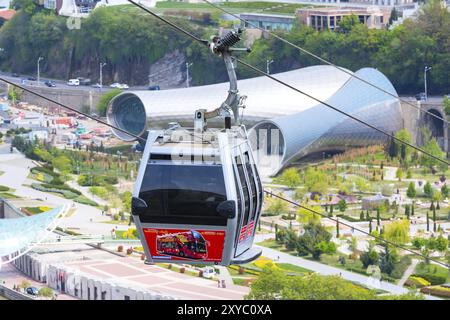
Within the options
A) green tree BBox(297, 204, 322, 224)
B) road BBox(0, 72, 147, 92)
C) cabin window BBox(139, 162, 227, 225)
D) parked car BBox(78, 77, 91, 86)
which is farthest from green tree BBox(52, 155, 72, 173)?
cabin window BBox(139, 162, 227, 225)

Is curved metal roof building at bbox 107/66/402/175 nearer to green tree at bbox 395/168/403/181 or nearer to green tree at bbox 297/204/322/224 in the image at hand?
green tree at bbox 395/168/403/181

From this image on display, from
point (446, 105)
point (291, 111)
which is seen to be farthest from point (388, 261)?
point (446, 105)

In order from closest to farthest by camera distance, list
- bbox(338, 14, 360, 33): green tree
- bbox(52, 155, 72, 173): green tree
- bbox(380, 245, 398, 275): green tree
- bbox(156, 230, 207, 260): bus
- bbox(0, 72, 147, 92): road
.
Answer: bbox(156, 230, 207, 260): bus, bbox(380, 245, 398, 275): green tree, bbox(52, 155, 72, 173): green tree, bbox(338, 14, 360, 33): green tree, bbox(0, 72, 147, 92): road

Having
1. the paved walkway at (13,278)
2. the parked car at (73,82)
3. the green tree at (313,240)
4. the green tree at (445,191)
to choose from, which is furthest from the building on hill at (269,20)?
the green tree at (313,240)

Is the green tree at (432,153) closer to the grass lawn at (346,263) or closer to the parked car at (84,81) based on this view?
the grass lawn at (346,263)

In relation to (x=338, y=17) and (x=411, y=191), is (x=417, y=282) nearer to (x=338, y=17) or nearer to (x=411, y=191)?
(x=411, y=191)
